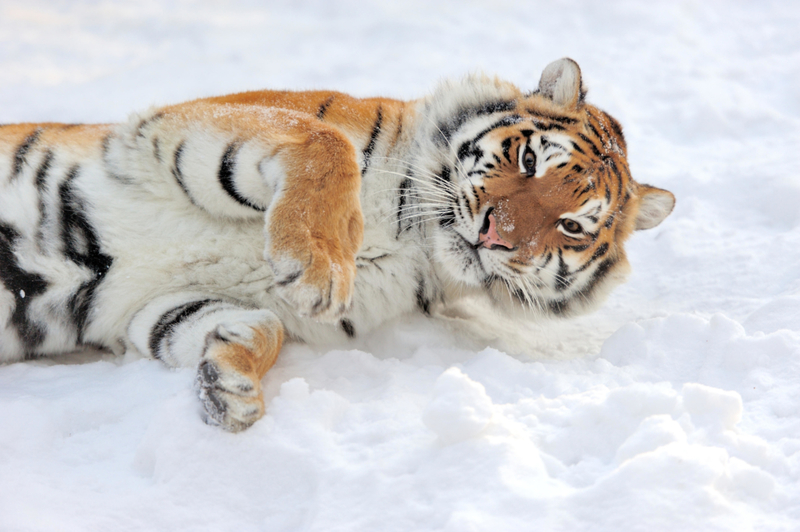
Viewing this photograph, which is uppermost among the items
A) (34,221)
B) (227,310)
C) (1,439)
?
(34,221)

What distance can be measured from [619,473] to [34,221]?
1.61 m

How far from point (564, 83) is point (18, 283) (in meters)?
1.73

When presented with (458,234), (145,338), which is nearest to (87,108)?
(145,338)

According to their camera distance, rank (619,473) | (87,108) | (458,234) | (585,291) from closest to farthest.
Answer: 1. (619,473)
2. (458,234)
3. (585,291)
4. (87,108)

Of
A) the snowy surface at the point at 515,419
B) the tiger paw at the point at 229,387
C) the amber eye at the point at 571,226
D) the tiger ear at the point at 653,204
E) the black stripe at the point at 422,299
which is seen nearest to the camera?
the snowy surface at the point at 515,419

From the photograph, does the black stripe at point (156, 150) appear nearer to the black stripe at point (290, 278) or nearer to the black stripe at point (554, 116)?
the black stripe at point (290, 278)

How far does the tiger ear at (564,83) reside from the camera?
201cm

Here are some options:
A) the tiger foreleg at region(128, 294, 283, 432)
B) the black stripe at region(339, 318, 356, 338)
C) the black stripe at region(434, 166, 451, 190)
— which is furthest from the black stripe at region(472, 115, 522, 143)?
the tiger foreleg at region(128, 294, 283, 432)

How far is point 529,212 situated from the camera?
1.76 meters

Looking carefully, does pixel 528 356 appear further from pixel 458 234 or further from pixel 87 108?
pixel 87 108

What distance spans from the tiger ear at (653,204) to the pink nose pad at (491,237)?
676mm

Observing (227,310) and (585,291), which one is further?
(585,291)

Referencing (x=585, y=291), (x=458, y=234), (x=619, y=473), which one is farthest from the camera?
(x=585, y=291)

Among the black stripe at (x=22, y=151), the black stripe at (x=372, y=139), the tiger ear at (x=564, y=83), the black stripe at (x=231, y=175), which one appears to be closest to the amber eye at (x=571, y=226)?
the tiger ear at (x=564, y=83)
